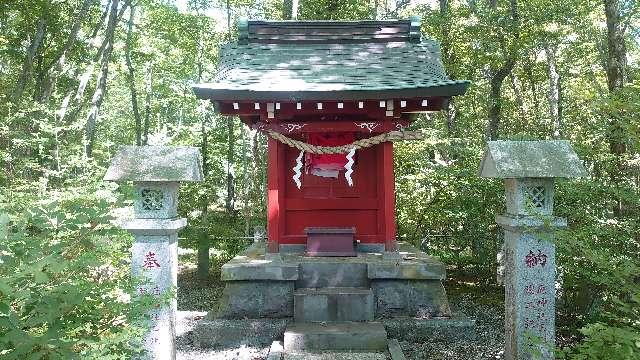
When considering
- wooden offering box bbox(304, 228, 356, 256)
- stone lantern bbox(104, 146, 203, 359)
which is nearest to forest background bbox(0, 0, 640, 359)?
stone lantern bbox(104, 146, 203, 359)

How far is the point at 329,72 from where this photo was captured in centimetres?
713

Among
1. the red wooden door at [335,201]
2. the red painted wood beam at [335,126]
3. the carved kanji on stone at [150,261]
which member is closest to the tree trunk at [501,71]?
the red painted wood beam at [335,126]

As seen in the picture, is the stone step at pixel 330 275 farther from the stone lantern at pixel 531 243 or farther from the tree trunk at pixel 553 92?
the tree trunk at pixel 553 92

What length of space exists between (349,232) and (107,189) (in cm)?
343

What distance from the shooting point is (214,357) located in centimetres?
545

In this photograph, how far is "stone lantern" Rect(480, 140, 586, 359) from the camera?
14.0ft

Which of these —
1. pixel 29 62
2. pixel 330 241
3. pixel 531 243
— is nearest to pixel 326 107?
pixel 330 241

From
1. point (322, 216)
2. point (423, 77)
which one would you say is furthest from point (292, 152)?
point (423, 77)

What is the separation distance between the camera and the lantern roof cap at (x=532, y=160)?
4234 mm

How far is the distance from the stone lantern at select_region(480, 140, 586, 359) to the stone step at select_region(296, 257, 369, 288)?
2278 millimetres

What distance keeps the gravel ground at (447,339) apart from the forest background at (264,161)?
0.77 meters

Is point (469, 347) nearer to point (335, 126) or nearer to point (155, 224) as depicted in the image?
point (335, 126)

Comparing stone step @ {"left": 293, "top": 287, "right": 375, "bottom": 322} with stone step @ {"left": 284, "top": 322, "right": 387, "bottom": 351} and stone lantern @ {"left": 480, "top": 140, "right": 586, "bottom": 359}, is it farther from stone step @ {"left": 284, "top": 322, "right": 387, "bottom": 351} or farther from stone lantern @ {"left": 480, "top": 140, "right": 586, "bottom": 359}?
stone lantern @ {"left": 480, "top": 140, "right": 586, "bottom": 359}

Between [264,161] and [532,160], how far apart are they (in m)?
10.3
